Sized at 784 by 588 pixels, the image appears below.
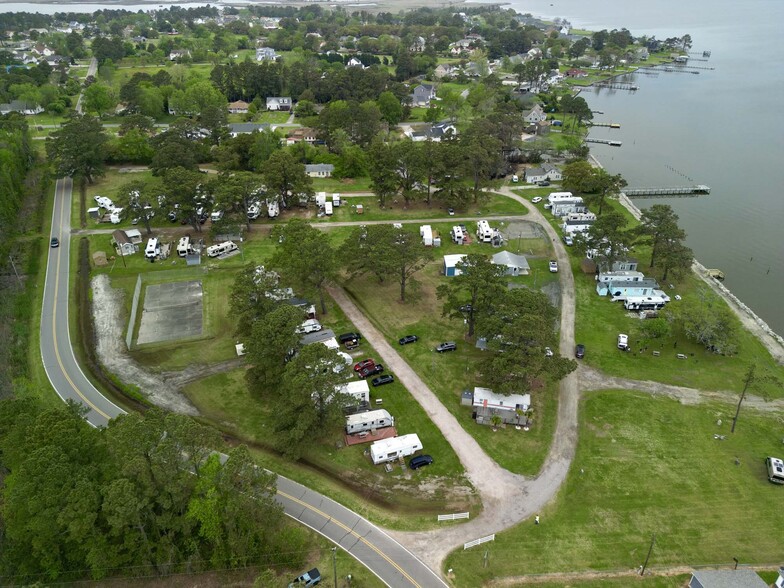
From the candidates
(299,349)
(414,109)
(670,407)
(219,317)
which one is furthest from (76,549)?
(414,109)

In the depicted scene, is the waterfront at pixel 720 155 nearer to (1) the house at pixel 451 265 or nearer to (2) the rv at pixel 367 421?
(1) the house at pixel 451 265

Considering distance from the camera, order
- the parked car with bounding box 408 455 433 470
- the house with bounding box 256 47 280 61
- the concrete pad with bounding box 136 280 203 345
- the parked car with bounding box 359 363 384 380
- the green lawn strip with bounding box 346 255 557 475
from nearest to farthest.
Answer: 1. the parked car with bounding box 408 455 433 470
2. the green lawn strip with bounding box 346 255 557 475
3. the parked car with bounding box 359 363 384 380
4. the concrete pad with bounding box 136 280 203 345
5. the house with bounding box 256 47 280 61

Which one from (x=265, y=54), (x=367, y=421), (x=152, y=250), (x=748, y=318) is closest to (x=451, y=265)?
(x=367, y=421)

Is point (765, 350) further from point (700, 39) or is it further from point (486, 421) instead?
point (700, 39)

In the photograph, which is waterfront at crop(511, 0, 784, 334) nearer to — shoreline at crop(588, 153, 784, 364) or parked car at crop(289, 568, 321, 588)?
shoreline at crop(588, 153, 784, 364)

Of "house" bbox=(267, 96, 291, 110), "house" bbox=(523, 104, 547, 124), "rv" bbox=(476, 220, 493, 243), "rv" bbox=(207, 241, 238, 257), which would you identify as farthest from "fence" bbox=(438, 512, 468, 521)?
"house" bbox=(267, 96, 291, 110)

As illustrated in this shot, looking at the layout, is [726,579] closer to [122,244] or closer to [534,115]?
[122,244]
